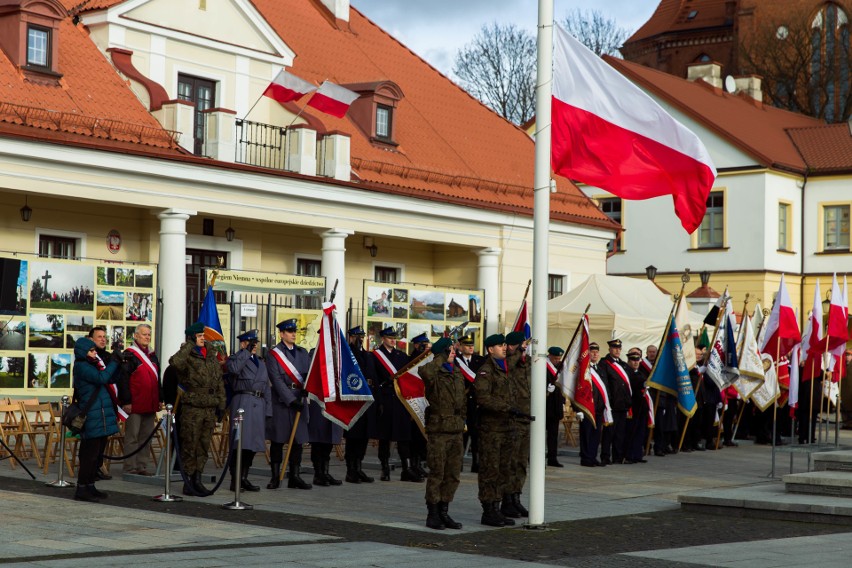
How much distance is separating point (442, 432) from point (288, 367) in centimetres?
353

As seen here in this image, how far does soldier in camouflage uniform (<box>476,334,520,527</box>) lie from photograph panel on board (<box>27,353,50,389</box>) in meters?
8.55

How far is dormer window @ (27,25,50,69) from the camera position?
21.8 m

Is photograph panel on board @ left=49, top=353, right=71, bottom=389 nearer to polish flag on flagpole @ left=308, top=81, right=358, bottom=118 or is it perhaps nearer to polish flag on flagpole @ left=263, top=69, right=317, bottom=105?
polish flag on flagpole @ left=263, top=69, right=317, bottom=105

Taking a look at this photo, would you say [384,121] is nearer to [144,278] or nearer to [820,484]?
[144,278]

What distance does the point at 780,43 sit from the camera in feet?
193

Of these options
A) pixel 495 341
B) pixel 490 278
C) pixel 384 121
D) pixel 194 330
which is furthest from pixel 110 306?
pixel 490 278

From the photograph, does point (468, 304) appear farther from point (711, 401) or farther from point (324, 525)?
point (324, 525)

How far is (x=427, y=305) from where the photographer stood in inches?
973

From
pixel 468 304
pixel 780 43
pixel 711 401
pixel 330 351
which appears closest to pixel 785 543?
pixel 330 351

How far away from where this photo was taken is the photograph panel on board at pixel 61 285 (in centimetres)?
1942

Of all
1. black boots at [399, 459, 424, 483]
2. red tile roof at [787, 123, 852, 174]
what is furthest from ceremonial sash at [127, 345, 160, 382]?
red tile roof at [787, 123, 852, 174]

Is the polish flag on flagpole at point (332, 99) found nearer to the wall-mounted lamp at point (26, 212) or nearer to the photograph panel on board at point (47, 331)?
the wall-mounted lamp at point (26, 212)

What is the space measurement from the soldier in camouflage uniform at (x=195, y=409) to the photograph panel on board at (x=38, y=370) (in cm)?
539

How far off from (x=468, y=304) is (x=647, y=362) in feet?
15.8
